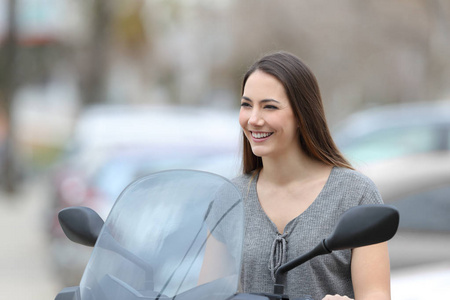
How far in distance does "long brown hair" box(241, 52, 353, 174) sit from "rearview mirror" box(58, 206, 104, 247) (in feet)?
2.40

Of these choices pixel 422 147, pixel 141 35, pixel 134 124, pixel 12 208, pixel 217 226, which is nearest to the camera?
pixel 217 226

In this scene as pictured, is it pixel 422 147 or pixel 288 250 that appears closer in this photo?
pixel 288 250

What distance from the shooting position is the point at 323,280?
7.97 ft

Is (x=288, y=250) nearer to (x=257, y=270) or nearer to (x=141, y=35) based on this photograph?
(x=257, y=270)

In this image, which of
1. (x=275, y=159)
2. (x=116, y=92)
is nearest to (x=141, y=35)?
(x=116, y=92)

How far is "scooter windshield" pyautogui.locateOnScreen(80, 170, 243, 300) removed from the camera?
79.7 inches

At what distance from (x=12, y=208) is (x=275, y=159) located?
15989mm

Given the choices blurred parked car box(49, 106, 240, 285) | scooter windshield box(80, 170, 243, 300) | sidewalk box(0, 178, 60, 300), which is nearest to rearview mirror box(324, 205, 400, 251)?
scooter windshield box(80, 170, 243, 300)

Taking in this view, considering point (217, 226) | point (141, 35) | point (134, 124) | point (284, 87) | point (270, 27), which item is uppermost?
point (141, 35)

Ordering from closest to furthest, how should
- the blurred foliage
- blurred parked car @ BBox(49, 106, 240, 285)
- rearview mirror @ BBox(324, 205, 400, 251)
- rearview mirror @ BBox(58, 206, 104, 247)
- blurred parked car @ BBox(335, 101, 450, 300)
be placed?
1. rearview mirror @ BBox(324, 205, 400, 251)
2. rearview mirror @ BBox(58, 206, 104, 247)
3. blurred parked car @ BBox(335, 101, 450, 300)
4. blurred parked car @ BBox(49, 106, 240, 285)
5. the blurred foliage

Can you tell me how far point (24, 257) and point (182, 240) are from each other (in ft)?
30.2

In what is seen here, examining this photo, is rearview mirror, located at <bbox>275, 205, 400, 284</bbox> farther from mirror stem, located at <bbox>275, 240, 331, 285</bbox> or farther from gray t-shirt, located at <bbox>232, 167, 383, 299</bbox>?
gray t-shirt, located at <bbox>232, 167, 383, 299</bbox>

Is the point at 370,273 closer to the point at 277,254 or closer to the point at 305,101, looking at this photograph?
the point at 277,254

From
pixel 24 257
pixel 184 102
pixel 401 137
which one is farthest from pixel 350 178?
pixel 184 102
